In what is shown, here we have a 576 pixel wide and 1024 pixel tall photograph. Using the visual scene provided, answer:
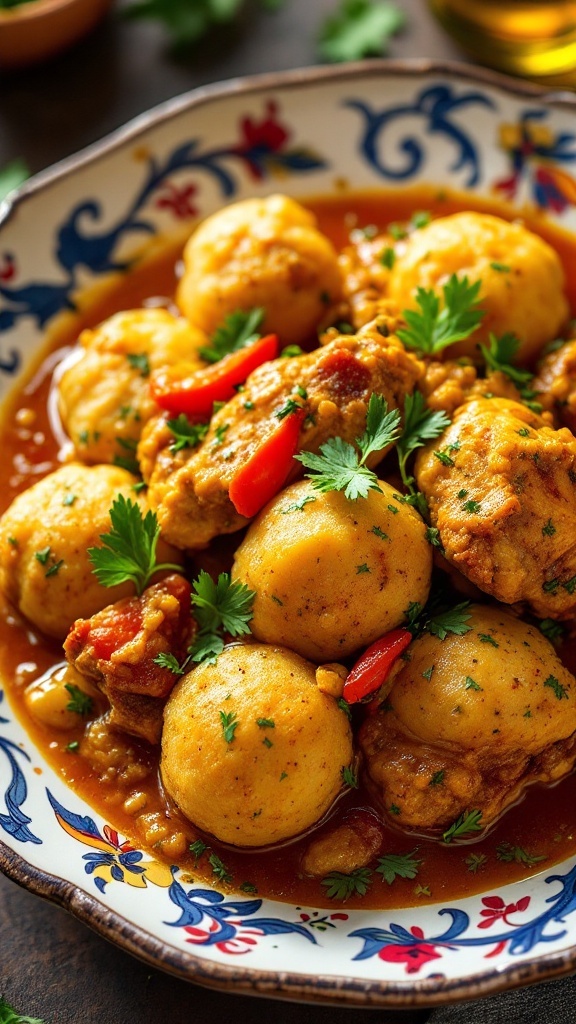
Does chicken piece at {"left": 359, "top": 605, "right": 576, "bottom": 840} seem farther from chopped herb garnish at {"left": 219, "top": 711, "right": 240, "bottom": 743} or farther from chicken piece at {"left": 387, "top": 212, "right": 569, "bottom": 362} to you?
chicken piece at {"left": 387, "top": 212, "right": 569, "bottom": 362}

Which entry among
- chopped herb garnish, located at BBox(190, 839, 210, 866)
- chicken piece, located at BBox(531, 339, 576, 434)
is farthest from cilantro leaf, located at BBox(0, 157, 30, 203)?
chopped herb garnish, located at BBox(190, 839, 210, 866)

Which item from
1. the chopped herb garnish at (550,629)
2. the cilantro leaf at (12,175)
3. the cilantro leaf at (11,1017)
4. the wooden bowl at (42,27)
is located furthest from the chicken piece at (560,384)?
the wooden bowl at (42,27)

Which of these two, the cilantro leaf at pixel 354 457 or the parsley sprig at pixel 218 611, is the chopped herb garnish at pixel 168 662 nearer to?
the parsley sprig at pixel 218 611

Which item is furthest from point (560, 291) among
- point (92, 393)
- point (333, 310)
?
point (92, 393)

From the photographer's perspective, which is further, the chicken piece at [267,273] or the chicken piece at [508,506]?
the chicken piece at [267,273]

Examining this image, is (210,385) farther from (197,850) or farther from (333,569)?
(197,850)
